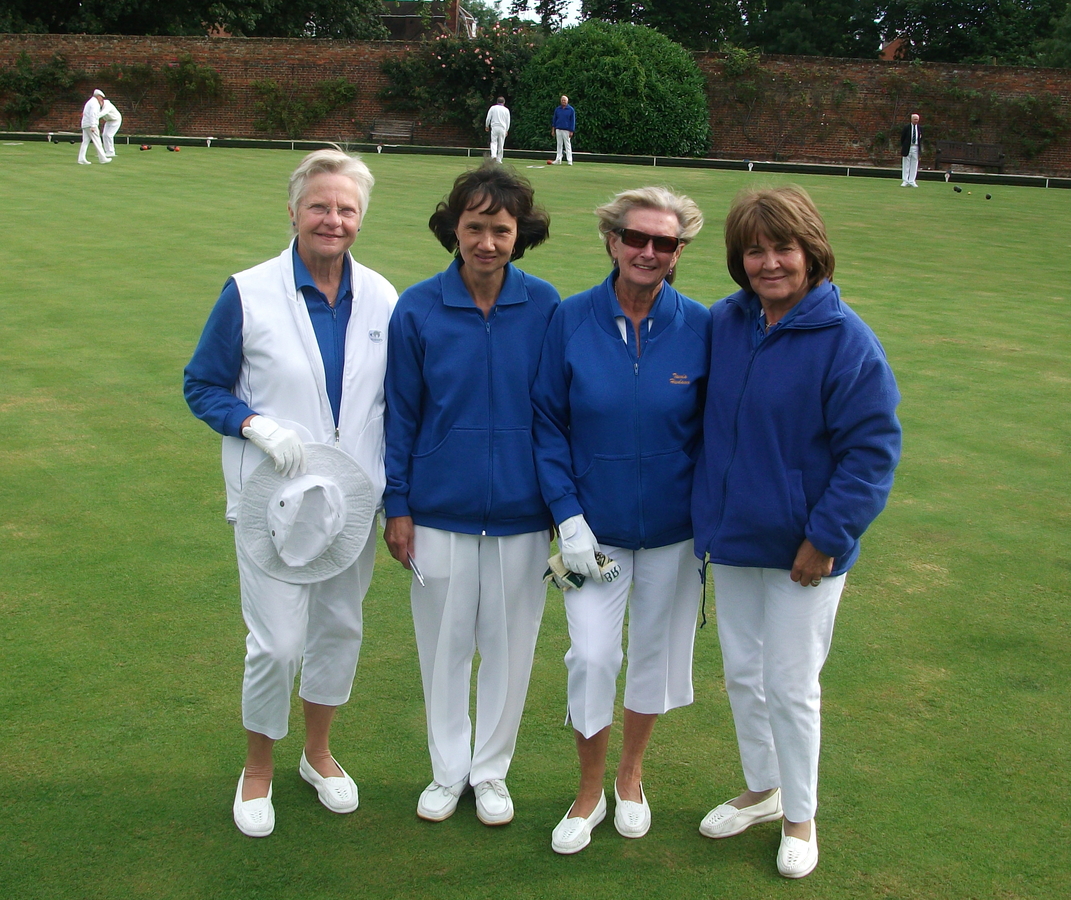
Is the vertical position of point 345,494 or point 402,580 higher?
point 345,494

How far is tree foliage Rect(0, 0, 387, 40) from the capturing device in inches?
1463

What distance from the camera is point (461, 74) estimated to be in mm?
33250

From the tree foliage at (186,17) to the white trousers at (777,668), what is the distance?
4012 cm

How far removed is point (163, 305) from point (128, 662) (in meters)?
6.60

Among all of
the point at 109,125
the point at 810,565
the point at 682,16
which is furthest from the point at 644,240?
the point at 682,16

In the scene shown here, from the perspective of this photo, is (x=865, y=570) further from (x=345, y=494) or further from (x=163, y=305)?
(x=163, y=305)

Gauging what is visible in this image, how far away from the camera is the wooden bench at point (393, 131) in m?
33.5

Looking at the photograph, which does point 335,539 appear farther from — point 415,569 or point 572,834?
point 572,834

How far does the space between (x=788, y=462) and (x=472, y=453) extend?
35.3 inches

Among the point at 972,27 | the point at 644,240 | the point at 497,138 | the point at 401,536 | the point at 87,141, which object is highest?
the point at 972,27

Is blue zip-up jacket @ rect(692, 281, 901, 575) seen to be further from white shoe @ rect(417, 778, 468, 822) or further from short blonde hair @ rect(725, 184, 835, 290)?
white shoe @ rect(417, 778, 468, 822)

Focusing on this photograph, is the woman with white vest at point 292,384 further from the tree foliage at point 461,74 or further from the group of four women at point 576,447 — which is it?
the tree foliage at point 461,74

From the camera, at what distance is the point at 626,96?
30453 mm

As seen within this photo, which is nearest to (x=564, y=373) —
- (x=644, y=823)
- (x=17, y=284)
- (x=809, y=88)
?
(x=644, y=823)
